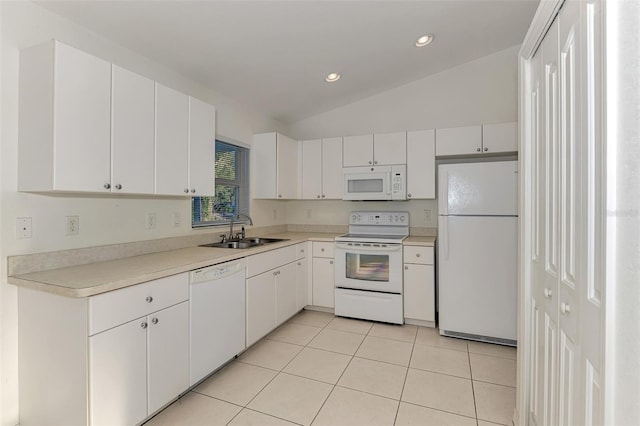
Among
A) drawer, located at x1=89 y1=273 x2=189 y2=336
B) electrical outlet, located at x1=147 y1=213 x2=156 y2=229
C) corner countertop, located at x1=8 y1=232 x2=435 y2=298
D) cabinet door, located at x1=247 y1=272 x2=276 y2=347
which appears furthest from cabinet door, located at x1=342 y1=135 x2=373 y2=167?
drawer, located at x1=89 y1=273 x2=189 y2=336

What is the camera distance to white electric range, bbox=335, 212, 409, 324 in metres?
3.19

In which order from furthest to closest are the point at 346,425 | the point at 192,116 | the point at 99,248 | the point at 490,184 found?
1. the point at 490,184
2. the point at 192,116
3. the point at 99,248
4. the point at 346,425

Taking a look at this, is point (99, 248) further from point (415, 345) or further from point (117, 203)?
point (415, 345)

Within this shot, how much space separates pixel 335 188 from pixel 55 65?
2.73 metres

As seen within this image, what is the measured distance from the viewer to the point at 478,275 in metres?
2.84

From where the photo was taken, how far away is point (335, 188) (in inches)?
149

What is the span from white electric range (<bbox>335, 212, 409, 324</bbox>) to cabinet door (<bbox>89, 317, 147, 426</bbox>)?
82.2 inches

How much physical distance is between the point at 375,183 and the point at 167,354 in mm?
2585

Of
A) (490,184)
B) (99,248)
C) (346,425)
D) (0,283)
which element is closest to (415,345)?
(346,425)

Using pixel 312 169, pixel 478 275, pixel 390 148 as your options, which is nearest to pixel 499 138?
pixel 390 148

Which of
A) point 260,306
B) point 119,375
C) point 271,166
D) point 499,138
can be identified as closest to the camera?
point 119,375

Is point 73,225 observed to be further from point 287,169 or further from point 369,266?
point 369,266

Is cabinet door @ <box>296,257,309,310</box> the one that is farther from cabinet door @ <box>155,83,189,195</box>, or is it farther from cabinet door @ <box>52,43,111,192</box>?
cabinet door @ <box>52,43,111,192</box>

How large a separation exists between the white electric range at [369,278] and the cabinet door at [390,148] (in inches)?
34.6
